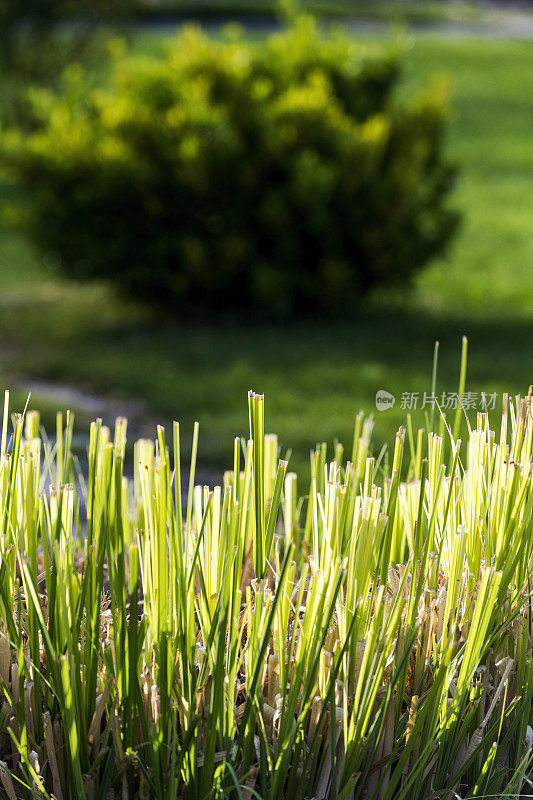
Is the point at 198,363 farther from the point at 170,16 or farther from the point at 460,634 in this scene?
the point at 170,16

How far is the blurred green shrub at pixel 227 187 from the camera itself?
6820 millimetres

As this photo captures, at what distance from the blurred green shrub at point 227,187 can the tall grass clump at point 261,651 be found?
542cm

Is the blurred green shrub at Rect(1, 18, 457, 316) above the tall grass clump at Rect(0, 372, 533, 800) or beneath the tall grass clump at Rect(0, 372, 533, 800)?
above

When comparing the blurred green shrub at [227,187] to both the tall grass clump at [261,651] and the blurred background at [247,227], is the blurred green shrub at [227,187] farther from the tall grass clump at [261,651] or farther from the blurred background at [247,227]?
the tall grass clump at [261,651]

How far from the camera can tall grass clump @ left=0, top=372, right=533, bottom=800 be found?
1.30m

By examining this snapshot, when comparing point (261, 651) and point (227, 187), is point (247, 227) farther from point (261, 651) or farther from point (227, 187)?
point (261, 651)

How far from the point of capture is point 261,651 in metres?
1.24

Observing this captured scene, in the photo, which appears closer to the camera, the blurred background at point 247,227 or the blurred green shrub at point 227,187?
the blurred background at point 247,227

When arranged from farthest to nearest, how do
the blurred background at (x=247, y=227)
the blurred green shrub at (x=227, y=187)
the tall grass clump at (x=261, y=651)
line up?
the blurred green shrub at (x=227, y=187), the blurred background at (x=247, y=227), the tall grass clump at (x=261, y=651)

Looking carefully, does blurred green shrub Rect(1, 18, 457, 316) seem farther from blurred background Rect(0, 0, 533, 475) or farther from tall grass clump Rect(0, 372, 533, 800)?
tall grass clump Rect(0, 372, 533, 800)

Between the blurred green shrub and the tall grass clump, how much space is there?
17.8ft

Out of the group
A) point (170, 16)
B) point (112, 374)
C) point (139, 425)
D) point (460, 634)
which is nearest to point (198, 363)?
point (112, 374)

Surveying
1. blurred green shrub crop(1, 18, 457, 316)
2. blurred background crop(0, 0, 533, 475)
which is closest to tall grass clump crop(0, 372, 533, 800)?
blurred background crop(0, 0, 533, 475)

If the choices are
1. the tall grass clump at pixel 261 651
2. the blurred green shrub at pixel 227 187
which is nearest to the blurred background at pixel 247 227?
the blurred green shrub at pixel 227 187
